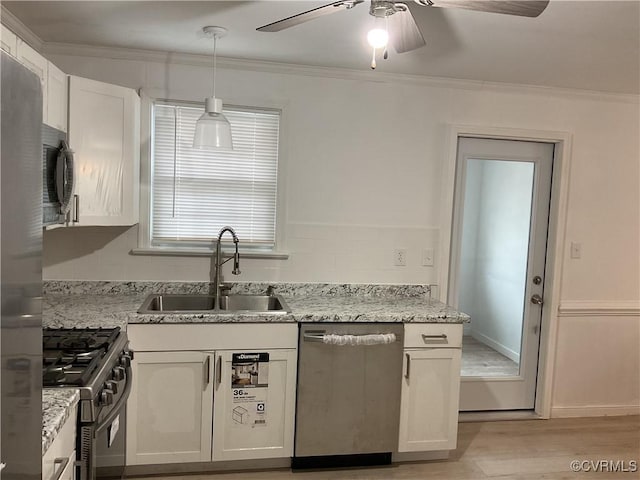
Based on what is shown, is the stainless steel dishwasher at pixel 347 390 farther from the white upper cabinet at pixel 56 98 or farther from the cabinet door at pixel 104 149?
the white upper cabinet at pixel 56 98

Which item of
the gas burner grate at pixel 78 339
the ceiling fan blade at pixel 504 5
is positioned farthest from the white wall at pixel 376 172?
the ceiling fan blade at pixel 504 5

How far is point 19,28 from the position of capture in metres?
2.60

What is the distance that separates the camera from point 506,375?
3684mm

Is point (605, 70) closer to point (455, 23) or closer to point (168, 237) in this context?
point (455, 23)

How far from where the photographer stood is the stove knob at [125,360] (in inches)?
89.7

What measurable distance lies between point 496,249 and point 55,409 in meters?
2.95

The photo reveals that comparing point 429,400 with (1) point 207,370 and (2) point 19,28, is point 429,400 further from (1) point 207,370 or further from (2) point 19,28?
(2) point 19,28

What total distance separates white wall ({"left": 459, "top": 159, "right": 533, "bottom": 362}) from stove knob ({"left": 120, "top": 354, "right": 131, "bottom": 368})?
223 centimetres

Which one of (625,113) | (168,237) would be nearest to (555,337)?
(625,113)

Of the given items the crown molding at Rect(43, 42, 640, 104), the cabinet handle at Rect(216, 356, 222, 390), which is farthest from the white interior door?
the cabinet handle at Rect(216, 356, 222, 390)

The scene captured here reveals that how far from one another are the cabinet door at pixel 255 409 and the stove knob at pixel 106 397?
2.59 ft

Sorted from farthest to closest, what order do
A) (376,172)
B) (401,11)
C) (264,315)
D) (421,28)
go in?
(376,172)
(264,315)
(421,28)
(401,11)

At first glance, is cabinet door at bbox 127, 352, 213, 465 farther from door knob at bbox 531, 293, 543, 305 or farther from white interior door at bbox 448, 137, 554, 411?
door knob at bbox 531, 293, 543, 305

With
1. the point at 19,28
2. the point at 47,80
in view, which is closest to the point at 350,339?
the point at 47,80
